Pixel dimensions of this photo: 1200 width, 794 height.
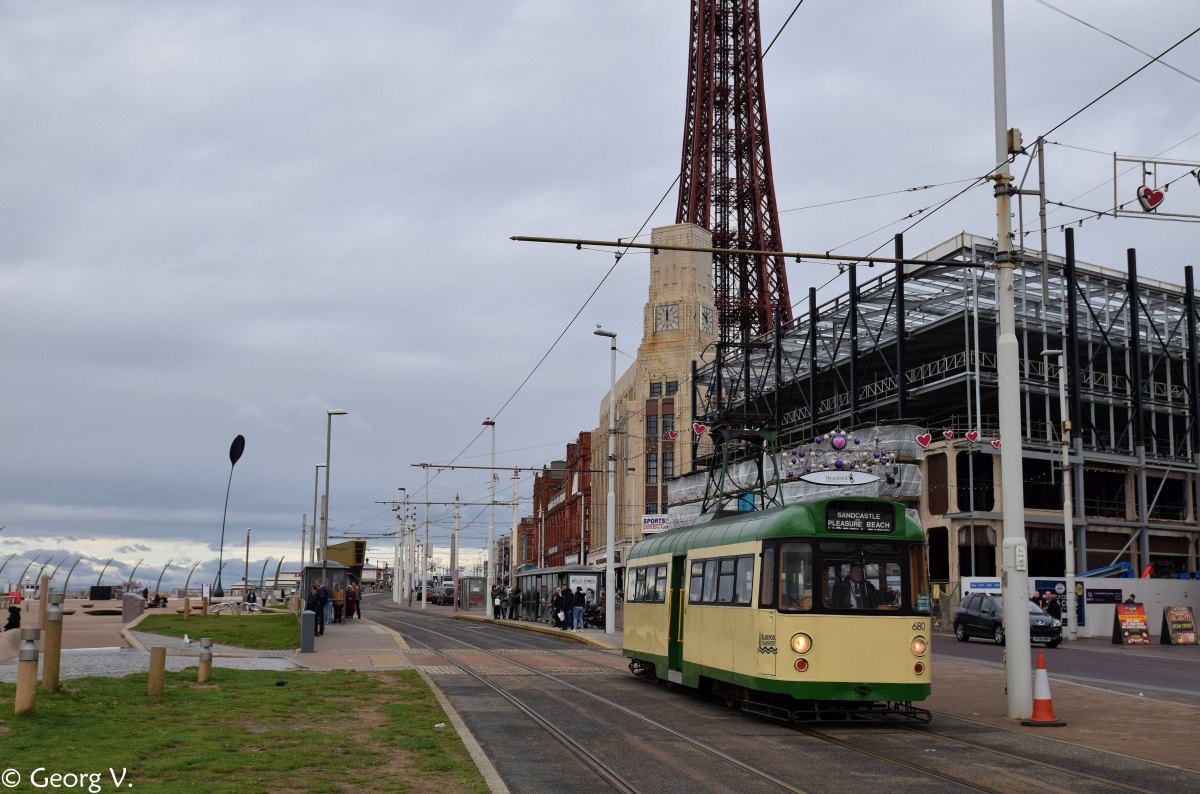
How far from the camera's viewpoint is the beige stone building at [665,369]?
282 ft

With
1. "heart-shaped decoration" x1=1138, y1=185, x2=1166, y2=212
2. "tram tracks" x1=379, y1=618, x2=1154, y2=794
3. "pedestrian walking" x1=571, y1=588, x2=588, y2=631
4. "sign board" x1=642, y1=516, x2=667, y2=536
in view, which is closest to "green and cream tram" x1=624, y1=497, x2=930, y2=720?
"tram tracks" x1=379, y1=618, x2=1154, y2=794

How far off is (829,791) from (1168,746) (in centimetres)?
533

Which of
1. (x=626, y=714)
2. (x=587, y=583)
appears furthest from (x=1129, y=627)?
(x=626, y=714)

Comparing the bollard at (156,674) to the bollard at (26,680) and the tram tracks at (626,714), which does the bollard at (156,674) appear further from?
the tram tracks at (626,714)

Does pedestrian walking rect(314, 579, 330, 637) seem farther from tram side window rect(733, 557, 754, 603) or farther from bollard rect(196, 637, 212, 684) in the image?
tram side window rect(733, 557, 754, 603)

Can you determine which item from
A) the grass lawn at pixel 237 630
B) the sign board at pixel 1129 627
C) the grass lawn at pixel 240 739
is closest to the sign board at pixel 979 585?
the sign board at pixel 1129 627

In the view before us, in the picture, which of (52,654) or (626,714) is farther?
(626,714)

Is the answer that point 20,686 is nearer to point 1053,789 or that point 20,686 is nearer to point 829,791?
point 829,791

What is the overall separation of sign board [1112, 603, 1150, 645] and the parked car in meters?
1.74

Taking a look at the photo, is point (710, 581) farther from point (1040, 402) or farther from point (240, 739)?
point (1040, 402)

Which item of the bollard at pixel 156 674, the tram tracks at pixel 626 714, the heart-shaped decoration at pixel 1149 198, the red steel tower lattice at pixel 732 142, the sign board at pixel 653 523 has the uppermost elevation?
the red steel tower lattice at pixel 732 142

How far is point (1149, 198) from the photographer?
55.6 feet

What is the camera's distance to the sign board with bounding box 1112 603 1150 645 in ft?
121

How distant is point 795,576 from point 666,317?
72.5 meters
